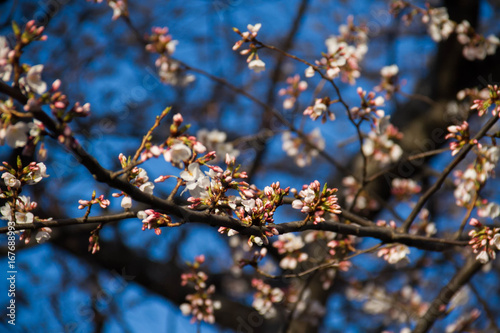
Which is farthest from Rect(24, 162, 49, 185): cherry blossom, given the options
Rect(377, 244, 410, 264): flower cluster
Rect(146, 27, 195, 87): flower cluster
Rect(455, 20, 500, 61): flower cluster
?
Rect(455, 20, 500, 61): flower cluster

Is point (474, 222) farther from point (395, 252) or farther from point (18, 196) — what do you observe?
point (18, 196)

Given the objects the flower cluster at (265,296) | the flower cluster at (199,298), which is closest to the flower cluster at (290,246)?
the flower cluster at (265,296)

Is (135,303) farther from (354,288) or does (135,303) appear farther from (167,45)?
(167,45)

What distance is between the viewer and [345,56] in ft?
7.72

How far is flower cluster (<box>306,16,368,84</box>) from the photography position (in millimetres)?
2314

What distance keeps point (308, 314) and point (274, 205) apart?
87.8 inches

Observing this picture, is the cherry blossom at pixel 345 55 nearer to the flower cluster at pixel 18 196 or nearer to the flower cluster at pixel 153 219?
the flower cluster at pixel 153 219

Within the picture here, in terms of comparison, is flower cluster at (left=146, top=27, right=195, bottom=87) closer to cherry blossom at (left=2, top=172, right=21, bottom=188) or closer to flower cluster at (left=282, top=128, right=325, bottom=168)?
flower cluster at (left=282, top=128, right=325, bottom=168)

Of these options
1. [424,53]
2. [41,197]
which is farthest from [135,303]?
[424,53]

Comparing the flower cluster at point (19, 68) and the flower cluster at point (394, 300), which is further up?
the flower cluster at point (394, 300)

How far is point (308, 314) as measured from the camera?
3.55m

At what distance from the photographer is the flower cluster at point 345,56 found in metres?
2.31

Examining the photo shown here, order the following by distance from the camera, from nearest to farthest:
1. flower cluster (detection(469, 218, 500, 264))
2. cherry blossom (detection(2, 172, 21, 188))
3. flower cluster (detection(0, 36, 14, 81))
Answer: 1. flower cluster (detection(0, 36, 14, 81))
2. cherry blossom (detection(2, 172, 21, 188))
3. flower cluster (detection(469, 218, 500, 264))

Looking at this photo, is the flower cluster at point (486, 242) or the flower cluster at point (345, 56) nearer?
the flower cluster at point (486, 242)
